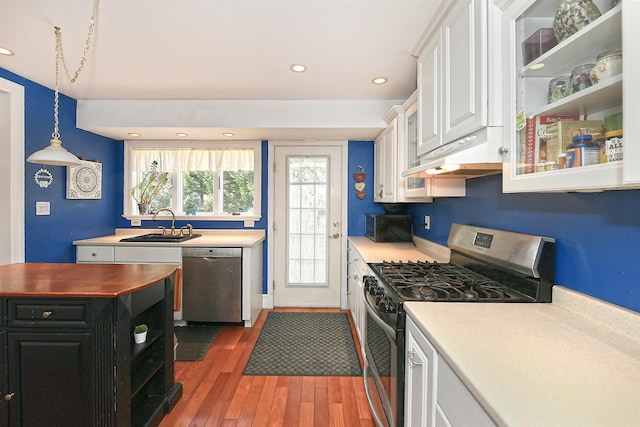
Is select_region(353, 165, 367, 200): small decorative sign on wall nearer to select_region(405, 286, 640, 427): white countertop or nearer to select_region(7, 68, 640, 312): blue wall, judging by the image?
select_region(7, 68, 640, 312): blue wall

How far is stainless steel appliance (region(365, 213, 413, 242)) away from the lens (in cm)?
332

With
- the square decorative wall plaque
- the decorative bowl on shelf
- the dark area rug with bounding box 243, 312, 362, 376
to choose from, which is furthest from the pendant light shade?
the decorative bowl on shelf

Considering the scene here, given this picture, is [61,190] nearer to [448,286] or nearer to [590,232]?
[448,286]

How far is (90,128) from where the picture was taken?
3.27m

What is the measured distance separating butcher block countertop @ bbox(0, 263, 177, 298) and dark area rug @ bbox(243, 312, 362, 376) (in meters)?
1.17

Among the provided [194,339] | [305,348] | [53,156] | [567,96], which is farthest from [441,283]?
[194,339]

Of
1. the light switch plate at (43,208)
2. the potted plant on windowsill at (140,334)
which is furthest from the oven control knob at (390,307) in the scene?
the light switch plate at (43,208)

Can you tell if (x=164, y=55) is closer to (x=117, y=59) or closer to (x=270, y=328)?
(x=117, y=59)

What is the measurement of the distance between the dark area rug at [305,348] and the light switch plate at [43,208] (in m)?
2.22

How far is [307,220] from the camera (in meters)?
3.99

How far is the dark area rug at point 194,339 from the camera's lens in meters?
2.75

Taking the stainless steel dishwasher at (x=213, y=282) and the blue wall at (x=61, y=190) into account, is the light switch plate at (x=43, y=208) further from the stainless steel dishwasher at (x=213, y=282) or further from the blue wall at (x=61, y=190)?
the stainless steel dishwasher at (x=213, y=282)

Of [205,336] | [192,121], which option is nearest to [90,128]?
[192,121]

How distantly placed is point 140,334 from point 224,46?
184 centimetres
